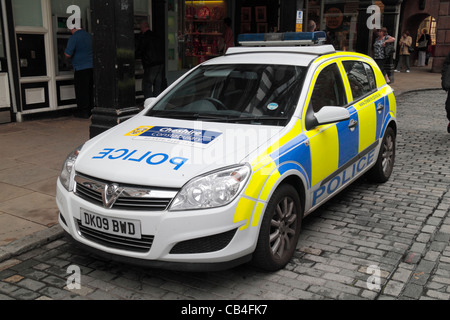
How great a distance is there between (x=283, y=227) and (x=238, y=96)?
1.35 metres

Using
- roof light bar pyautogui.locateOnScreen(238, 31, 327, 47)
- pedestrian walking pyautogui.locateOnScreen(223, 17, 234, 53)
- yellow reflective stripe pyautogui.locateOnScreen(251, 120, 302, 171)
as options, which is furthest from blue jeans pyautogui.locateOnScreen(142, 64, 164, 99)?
yellow reflective stripe pyautogui.locateOnScreen(251, 120, 302, 171)

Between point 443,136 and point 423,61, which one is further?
point 423,61

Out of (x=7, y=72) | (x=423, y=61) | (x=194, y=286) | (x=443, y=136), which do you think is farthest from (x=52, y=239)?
(x=423, y=61)

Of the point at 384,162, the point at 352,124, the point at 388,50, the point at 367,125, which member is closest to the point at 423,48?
the point at 388,50

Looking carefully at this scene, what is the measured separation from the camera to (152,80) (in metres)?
10.7

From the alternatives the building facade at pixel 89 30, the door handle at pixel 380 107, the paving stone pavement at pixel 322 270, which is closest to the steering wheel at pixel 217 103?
the paving stone pavement at pixel 322 270

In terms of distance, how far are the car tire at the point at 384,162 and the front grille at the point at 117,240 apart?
3657mm

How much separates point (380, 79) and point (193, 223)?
3915 millimetres

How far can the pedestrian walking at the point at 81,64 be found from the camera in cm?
948

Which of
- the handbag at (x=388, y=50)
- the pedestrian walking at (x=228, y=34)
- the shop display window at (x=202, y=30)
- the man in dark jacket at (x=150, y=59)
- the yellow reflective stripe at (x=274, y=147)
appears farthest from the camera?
the handbag at (x=388, y=50)

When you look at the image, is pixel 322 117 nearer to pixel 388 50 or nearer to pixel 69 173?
pixel 69 173

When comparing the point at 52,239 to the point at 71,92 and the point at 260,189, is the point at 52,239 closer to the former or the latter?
the point at 260,189

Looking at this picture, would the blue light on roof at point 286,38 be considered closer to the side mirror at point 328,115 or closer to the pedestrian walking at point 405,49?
the side mirror at point 328,115
